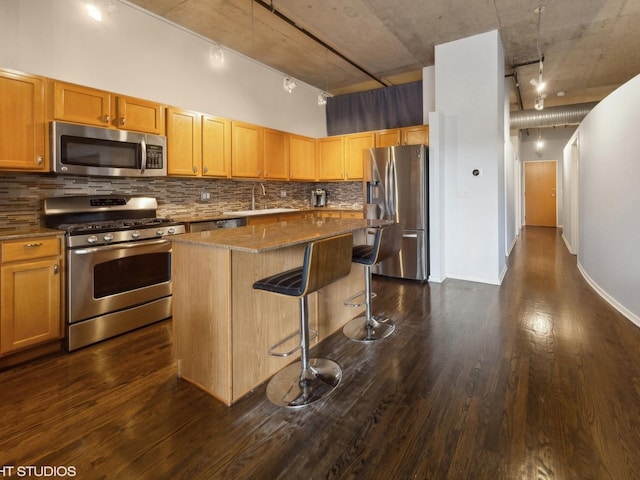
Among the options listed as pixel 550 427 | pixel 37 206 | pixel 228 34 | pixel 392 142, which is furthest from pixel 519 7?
pixel 37 206

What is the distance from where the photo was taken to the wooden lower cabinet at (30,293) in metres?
2.30

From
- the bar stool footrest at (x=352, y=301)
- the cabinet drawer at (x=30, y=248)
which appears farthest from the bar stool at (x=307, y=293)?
the cabinet drawer at (x=30, y=248)

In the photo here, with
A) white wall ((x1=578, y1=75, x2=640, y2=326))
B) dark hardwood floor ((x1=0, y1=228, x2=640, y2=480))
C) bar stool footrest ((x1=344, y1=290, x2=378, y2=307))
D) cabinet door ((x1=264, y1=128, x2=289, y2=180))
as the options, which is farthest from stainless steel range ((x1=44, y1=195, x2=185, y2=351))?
white wall ((x1=578, y1=75, x2=640, y2=326))

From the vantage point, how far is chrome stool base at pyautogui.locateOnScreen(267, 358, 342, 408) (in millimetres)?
1960

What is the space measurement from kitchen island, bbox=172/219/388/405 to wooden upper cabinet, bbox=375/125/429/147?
3339mm

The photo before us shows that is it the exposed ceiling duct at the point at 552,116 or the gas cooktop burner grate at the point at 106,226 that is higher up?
the exposed ceiling duct at the point at 552,116

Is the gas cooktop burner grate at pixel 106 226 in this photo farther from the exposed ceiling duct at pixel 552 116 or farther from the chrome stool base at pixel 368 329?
the exposed ceiling duct at pixel 552 116

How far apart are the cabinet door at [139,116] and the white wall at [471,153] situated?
132 inches

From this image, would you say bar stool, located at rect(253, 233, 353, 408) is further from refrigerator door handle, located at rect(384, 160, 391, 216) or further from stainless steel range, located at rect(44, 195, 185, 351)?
refrigerator door handle, located at rect(384, 160, 391, 216)

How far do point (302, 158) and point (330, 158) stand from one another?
54 cm

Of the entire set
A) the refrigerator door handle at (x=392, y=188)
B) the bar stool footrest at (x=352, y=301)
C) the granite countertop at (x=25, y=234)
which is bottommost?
the bar stool footrest at (x=352, y=301)

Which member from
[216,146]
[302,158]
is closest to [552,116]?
[302,158]

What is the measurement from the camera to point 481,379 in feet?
7.06

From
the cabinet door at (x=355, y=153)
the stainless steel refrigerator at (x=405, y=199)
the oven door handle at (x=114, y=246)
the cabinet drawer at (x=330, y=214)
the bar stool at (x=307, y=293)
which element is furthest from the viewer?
the cabinet drawer at (x=330, y=214)
